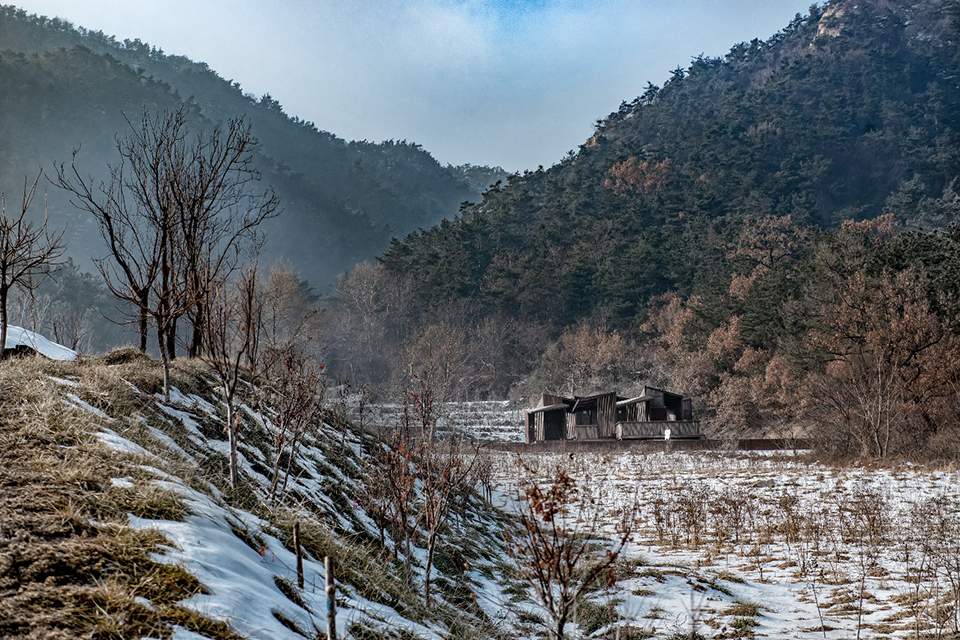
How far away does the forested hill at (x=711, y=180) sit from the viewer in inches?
2381

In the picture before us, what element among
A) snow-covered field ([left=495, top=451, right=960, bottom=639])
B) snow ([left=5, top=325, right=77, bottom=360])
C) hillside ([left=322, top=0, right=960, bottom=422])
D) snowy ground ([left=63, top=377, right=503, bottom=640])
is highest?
hillside ([left=322, top=0, right=960, bottom=422])

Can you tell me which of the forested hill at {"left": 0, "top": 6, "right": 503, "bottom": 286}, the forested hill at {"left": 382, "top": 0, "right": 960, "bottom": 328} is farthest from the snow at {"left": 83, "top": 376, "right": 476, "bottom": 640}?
the forested hill at {"left": 0, "top": 6, "right": 503, "bottom": 286}

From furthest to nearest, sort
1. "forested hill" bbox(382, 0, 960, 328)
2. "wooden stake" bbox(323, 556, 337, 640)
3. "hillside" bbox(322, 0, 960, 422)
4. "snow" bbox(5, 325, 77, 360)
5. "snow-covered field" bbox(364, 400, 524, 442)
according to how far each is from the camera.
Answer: "forested hill" bbox(382, 0, 960, 328) < "snow-covered field" bbox(364, 400, 524, 442) < "hillside" bbox(322, 0, 960, 422) < "snow" bbox(5, 325, 77, 360) < "wooden stake" bbox(323, 556, 337, 640)

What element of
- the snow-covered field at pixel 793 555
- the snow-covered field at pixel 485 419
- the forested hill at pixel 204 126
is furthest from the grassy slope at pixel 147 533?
the forested hill at pixel 204 126

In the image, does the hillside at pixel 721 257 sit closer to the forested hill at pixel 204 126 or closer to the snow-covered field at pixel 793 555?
the snow-covered field at pixel 793 555

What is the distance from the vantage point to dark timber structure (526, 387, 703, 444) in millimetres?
30391

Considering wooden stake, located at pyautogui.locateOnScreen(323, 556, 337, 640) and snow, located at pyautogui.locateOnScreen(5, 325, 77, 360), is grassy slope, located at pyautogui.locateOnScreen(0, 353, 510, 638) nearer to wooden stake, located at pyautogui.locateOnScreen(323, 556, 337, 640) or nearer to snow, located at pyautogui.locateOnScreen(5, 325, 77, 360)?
wooden stake, located at pyautogui.locateOnScreen(323, 556, 337, 640)

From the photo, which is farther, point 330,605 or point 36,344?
point 36,344

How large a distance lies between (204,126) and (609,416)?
9017 centimetres

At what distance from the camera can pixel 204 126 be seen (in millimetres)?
99375

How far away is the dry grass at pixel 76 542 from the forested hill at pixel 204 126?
7795 centimetres

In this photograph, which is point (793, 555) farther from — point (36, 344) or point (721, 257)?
point (721, 257)

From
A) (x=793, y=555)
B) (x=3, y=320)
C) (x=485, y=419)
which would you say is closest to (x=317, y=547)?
(x=3, y=320)

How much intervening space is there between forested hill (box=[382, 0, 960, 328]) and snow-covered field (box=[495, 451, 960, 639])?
33.9 meters
